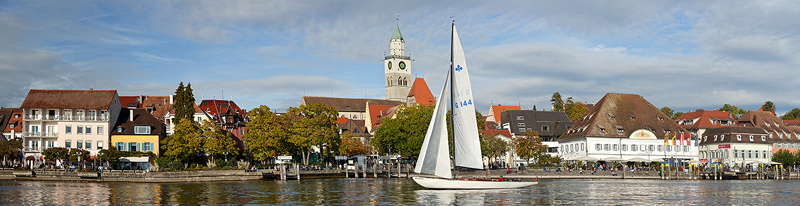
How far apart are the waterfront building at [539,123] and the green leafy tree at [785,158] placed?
98.3 ft

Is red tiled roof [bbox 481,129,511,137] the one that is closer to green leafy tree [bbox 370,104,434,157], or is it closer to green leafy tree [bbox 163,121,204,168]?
green leafy tree [bbox 370,104,434,157]

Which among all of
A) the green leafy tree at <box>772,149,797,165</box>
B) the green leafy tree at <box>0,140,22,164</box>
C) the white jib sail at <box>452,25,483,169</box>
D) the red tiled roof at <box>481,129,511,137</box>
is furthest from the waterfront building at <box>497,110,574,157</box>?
the green leafy tree at <box>0,140,22,164</box>

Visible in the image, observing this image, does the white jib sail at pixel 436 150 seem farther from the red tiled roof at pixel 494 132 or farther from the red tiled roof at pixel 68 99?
the red tiled roof at pixel 494 132

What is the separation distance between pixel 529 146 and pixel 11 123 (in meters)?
75.3

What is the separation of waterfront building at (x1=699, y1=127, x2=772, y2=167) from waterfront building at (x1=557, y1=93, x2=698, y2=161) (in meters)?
5.67

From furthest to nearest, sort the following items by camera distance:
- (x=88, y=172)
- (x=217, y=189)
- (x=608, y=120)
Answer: (x=608, y=120)
(x=88, y=172)
(x=217, y=189)

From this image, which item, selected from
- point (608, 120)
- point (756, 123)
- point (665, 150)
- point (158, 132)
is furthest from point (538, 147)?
point (158, 132)

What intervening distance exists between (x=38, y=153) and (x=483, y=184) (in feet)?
203

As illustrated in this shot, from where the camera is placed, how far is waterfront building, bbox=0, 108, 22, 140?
103994 millimetres

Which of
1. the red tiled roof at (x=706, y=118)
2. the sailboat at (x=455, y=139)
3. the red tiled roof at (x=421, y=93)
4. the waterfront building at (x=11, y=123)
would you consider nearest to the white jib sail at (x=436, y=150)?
the sailboat at (x=455, y=139)

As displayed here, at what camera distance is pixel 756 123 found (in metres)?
117

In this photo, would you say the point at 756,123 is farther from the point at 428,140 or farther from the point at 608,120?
the point at 428,140

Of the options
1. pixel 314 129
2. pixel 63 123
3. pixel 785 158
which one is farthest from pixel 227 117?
pixel 785 158

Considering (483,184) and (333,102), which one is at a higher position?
(333,102)
